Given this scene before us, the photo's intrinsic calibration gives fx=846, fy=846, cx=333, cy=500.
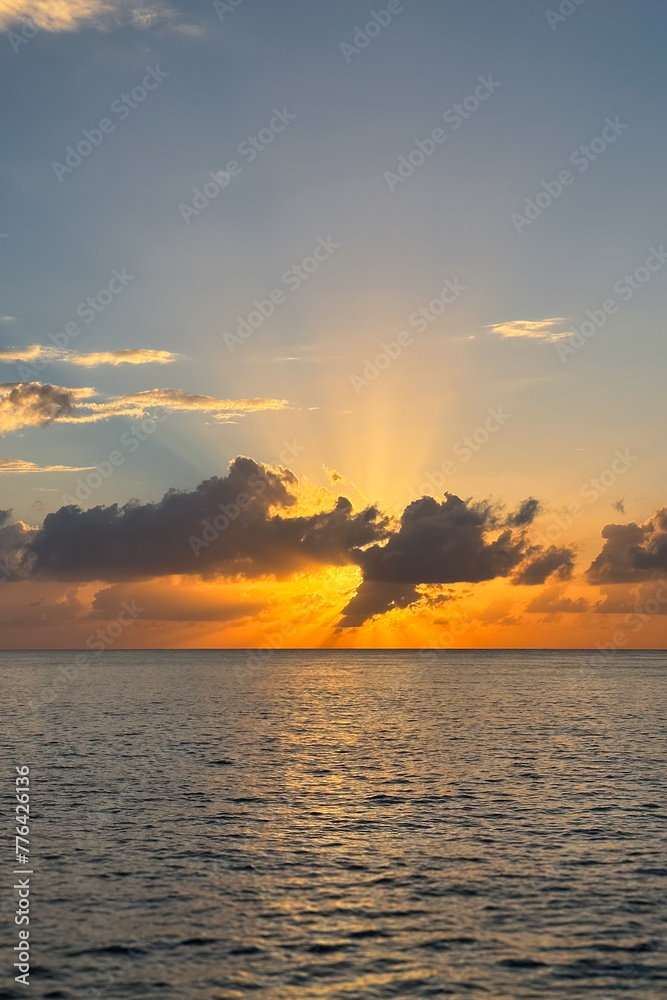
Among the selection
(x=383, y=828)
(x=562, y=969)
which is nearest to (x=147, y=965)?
(x=562, y=969)

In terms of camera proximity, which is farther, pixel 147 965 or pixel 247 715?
pixel 247 715

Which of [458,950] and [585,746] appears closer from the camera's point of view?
[458,950]

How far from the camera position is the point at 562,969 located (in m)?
30.0

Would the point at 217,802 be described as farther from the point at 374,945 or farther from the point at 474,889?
the point at 374,945

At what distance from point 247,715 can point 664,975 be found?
113 metres

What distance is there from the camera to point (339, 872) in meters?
41.9

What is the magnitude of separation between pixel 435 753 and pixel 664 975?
194ft

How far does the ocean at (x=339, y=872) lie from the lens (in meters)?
29.7

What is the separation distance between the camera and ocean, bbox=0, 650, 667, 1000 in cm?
2966

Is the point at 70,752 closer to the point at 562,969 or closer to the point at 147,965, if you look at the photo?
the point at 147,965

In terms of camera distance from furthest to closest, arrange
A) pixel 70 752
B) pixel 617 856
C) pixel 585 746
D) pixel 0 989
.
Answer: pixel 585 746 < pixel 70 752 < pixel 617 856 < pixel 0 989

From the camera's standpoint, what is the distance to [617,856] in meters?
44.9

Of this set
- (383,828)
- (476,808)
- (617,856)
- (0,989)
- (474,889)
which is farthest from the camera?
(476,808)

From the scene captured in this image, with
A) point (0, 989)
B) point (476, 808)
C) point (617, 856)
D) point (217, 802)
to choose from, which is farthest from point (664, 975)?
point (217, 802)
